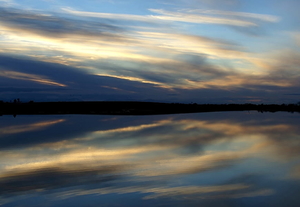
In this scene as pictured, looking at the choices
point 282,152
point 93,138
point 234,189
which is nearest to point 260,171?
point 234,189

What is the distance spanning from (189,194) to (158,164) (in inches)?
119

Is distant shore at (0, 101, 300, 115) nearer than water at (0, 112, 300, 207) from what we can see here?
No

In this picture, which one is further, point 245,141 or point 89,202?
point 245,141

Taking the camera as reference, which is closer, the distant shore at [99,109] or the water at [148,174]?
the water at [148,174]

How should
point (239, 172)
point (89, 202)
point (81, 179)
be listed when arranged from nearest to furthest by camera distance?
1. point (89, 202)
2. point (81, 179)
3. point (239, 172)

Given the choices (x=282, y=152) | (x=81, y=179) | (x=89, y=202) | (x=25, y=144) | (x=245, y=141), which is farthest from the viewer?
(x=245, y=141)

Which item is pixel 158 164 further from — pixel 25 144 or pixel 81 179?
pixel 25 144

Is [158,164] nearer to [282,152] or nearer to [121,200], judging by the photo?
[121,200]

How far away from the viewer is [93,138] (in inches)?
629

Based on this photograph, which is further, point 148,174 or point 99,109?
point 99,109

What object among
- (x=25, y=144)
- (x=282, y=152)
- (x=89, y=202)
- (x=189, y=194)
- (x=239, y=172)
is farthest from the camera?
(x=25, y=144)

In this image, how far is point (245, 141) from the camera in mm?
15227

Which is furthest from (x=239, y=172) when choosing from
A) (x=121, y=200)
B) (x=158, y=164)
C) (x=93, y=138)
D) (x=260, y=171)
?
(x=93, y=138)

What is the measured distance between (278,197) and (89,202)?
11.7 ft
